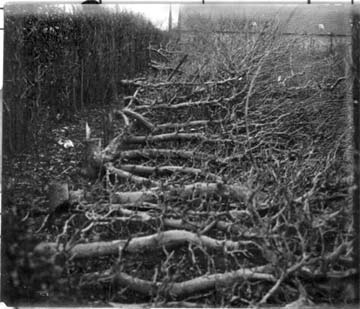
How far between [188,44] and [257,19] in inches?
22.5

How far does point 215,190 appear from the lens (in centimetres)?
484

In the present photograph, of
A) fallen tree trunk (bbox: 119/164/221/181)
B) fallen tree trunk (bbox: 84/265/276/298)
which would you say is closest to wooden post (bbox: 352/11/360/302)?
fallen tree trunk (bbox: 84/265/276/298)

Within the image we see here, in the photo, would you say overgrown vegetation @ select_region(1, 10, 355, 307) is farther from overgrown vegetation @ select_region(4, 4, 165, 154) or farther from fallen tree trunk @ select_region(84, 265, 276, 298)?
overgrown vegetation @ select_region(4, 4, 165, 154)

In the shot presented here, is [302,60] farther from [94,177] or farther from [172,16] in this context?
[94,177]

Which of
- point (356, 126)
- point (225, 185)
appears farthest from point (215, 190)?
point (356, 126)

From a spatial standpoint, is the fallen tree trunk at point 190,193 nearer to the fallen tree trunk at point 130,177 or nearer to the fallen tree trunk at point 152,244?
the fallen tree trunk at point 130,177

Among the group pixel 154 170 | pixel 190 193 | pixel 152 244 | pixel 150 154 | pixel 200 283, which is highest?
pixel 150 154

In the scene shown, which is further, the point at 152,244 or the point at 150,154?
the point at 150,154

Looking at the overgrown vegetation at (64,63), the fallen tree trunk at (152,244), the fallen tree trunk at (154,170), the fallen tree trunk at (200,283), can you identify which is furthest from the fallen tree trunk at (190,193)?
the overgrown vegetation at (64,63)

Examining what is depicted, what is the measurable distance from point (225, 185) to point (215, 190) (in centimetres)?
9

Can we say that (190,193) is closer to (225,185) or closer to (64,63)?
(225,185)

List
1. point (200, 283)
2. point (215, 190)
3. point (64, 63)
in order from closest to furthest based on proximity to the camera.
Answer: point (200, 283) → point (215, 190) → point (64, 63)

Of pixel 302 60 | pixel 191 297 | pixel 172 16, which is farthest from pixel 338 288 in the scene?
pixel 172 16

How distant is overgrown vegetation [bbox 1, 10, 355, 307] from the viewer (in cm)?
475
